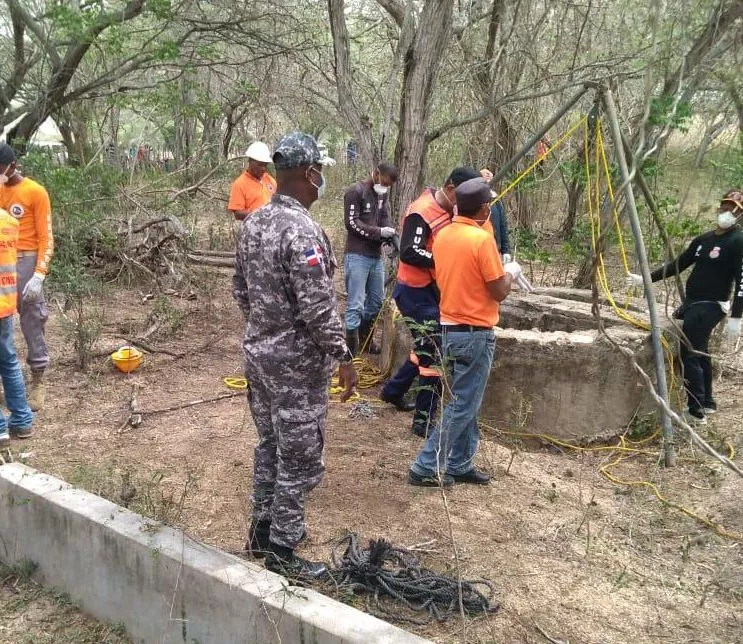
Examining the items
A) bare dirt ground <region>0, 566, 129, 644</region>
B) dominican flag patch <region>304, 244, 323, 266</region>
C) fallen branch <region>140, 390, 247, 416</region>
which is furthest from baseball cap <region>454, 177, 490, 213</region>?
fallen branch <region>140, 390, 247, 416</region>

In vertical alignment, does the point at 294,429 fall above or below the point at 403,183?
below

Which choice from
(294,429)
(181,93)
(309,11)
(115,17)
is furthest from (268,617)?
(309,11)

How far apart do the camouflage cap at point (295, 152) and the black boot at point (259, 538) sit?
→ 163cm

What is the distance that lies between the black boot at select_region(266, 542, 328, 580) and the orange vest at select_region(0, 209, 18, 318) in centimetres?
247

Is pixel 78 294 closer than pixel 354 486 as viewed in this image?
No

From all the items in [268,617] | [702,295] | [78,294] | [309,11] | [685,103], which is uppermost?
[309,11]

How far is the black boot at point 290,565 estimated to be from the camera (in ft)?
9.71

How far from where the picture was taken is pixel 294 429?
2.87 meters

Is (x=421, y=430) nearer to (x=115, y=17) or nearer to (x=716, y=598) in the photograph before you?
(x=716, y=598)

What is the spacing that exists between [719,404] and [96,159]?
9724mm

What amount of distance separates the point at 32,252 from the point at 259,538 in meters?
3.12

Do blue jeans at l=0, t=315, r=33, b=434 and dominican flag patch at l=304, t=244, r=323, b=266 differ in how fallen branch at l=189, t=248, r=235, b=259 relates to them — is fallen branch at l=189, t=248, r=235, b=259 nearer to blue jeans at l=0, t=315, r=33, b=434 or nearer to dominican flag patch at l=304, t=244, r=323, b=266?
blue jeans at l=0, t=315, r=33, b=434

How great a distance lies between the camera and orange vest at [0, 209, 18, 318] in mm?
4180

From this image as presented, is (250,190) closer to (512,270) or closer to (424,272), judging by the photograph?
(424,272)
